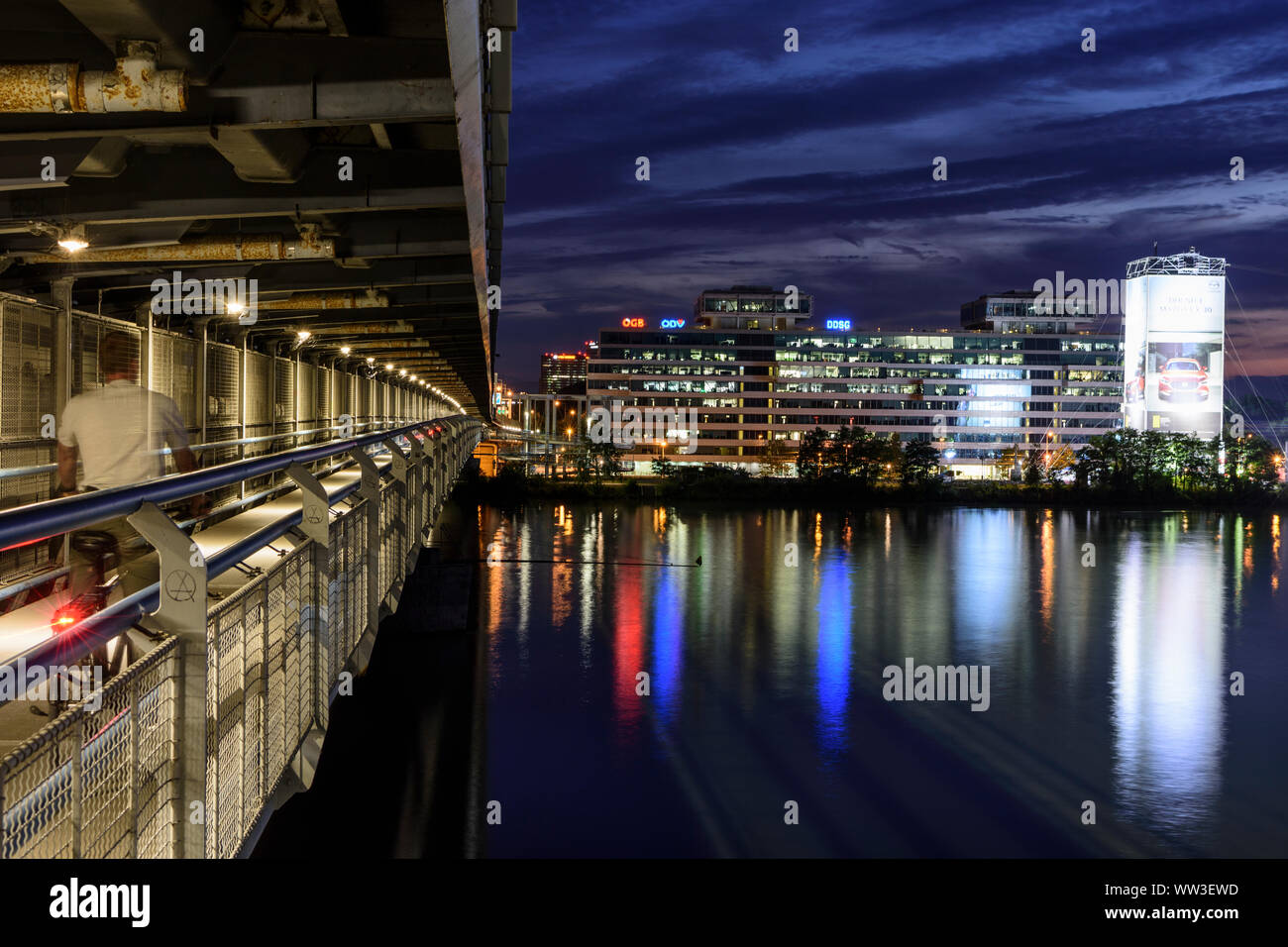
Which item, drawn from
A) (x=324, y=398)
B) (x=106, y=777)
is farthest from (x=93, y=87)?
(x=324, y=398)

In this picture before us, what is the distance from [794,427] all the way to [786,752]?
91.9m

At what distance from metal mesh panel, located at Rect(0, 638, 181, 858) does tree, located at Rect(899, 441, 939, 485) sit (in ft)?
299

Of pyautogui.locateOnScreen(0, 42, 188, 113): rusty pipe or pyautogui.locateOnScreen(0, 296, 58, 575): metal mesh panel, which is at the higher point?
pyautogui.locateOnScreen(0, 42, 188, 113): rusty pipe

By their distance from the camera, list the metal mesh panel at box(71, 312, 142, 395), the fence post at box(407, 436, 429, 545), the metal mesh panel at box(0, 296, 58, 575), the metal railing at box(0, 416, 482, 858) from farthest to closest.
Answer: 1. the fence post at box(407, 436, 429, 545)
2. the metal mesh panel at box(71, 312, 142, 395)
3. the metal mesh panel at box(0, 296, 58, 575)
4. the metal railing at box(0, 416, 482, 858)

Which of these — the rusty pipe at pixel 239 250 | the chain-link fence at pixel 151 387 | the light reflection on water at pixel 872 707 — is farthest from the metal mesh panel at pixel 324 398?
the rusty pipe at pixel 239 250

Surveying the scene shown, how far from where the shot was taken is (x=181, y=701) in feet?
8.94

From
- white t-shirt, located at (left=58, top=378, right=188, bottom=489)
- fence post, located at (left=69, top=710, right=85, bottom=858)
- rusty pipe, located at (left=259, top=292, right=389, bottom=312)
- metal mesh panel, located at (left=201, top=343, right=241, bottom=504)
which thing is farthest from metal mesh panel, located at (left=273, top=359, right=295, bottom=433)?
fence post, located at (left=69, top=710, right=85, bottom=858)

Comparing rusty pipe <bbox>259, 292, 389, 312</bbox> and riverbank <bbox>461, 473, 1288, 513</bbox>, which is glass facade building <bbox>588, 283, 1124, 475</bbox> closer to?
riverbank <bbox>461, 473, 1288, 513</bbox>

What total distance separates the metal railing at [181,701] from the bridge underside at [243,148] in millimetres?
2243

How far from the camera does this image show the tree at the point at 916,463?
92.1m

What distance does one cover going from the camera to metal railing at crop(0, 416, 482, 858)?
207 cm
